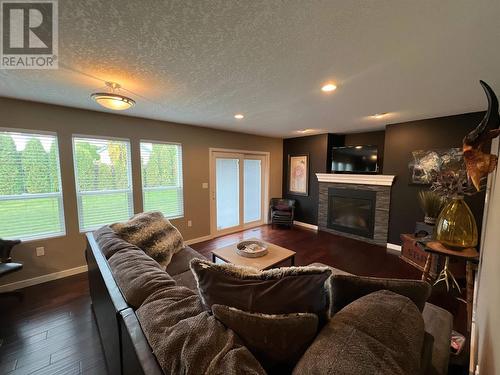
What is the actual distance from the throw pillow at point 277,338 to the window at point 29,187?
3117 mm

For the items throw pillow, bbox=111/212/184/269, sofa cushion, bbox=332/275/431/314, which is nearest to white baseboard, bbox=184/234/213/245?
throw pillow, bbox=111/212/184/269

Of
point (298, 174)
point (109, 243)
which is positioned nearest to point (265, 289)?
point (109, 243)

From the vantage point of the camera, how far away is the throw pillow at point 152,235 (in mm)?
1951

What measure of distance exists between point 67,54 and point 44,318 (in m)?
2.34

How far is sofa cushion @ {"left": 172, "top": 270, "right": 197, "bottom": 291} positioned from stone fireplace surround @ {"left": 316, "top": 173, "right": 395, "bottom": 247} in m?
3.58

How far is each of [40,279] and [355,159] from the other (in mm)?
5349

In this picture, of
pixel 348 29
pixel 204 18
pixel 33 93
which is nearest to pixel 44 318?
pixel 33 93

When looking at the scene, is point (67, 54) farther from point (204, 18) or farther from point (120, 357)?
point (120, 357)

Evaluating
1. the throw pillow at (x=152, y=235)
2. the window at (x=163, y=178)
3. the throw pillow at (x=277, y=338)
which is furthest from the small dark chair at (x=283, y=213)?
the throw pillow at (x=277, y=338)

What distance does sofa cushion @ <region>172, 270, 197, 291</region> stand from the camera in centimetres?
177

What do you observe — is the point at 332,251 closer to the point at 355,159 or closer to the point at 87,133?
the point at 355,159

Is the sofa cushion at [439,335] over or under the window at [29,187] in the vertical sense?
under

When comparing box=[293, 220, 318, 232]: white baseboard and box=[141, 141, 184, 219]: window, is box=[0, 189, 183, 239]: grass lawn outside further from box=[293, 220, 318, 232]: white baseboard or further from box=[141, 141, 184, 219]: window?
box=[293, 220, 318, 232]: white baseboard

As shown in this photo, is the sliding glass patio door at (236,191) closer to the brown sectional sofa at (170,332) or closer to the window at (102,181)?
the window at (102,181)
